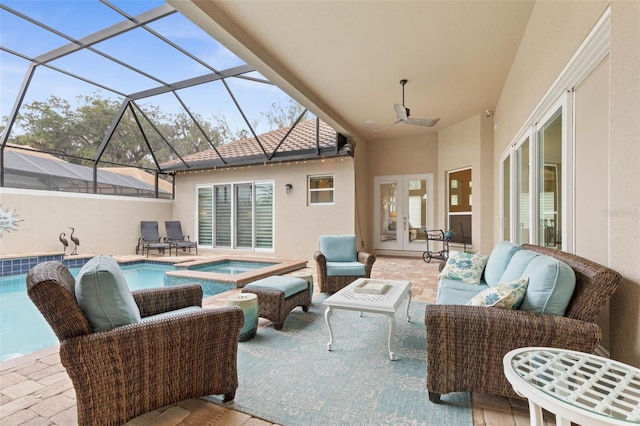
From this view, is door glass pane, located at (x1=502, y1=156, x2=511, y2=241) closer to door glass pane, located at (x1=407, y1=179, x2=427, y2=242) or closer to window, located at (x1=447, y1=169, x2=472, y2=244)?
window, located at (x1=447, y1=169, x2=472, y2=244)

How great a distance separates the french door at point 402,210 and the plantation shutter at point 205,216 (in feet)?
16.9

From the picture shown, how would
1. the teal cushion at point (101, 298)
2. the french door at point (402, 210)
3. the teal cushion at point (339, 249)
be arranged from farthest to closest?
1. the french door at point (402, 210)
2. the teal cushion at point (339, 249)
3. the teal cushion at point (101, 298)

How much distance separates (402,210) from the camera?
26.8ft

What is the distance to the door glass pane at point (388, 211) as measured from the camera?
27.2ft

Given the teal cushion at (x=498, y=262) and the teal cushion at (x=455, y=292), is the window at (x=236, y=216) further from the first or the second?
the teal cushion at (x=498, y=262)

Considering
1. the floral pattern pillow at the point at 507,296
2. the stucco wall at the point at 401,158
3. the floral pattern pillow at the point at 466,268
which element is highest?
the stucco wall at the point at 401,158

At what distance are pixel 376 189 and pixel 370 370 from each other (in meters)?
6.69

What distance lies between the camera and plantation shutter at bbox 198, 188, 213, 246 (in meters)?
9.25

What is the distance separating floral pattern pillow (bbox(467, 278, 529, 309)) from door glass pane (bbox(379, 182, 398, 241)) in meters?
6.47

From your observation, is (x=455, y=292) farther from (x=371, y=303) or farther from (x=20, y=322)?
(x=20, y=322)

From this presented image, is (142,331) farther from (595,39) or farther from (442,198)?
(442,198)

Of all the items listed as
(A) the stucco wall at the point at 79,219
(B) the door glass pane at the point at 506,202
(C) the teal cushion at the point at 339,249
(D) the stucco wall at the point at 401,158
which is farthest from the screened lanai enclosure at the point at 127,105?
(B) the door glass pane at the point at 506,202

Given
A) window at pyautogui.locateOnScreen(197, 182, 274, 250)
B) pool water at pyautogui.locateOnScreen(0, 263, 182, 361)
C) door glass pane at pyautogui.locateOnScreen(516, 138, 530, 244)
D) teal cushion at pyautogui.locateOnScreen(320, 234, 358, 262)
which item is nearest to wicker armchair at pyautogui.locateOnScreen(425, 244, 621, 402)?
door glass pane at pyautogui.locateOnScreen(516, 138, 530, 244)

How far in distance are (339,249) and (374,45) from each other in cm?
292
